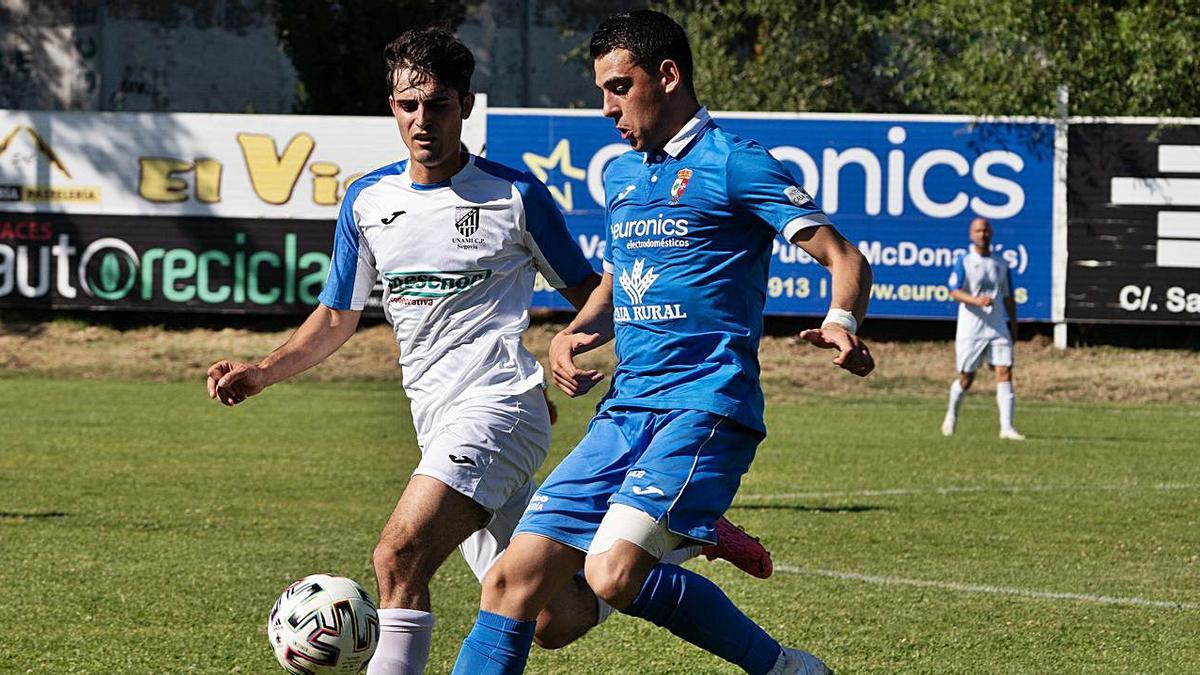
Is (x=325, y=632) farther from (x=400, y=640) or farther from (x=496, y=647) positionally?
(x=496, y=647)

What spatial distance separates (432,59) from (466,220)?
552mm

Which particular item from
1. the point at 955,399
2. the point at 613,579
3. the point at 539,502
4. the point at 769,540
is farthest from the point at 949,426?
the point at 613,579

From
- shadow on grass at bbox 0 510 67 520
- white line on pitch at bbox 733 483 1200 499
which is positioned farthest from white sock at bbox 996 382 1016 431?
shadow on grass at bbox 0 510 67 520

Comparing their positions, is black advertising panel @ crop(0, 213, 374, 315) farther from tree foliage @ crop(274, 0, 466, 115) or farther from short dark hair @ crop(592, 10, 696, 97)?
short dark hair @ crop(592, 10, 696, 97)

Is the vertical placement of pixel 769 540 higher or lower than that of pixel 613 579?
lower

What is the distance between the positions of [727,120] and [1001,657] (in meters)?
16.7

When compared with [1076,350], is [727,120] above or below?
above

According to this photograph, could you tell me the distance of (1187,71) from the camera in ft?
80.5

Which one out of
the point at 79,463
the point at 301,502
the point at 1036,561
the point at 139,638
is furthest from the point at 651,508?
the point at 79,463

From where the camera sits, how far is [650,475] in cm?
504

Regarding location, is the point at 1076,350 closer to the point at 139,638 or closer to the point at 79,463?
the point at 79,463

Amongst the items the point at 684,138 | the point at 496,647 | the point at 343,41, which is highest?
the point at 343,41

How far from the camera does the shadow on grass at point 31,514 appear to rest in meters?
10.9

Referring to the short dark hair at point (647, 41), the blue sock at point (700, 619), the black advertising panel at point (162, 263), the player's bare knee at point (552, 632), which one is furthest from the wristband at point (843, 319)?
the black advertising panel at point (162, 263)
